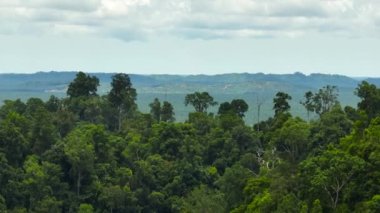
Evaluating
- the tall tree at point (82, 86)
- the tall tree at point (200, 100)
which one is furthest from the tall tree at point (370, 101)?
the tall tree at point (82, 86)

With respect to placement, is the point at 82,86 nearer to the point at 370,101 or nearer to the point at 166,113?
the point at 166,113

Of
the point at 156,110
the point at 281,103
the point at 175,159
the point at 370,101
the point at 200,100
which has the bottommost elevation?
the point at 175,159

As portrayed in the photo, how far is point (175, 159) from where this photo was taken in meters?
62.2

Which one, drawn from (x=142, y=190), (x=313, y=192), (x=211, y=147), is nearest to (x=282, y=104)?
(x=211, y=147)

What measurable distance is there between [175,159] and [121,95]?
1520 cm

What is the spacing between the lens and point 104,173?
2322 inches

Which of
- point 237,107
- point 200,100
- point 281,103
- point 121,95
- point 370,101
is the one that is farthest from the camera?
point 200,100

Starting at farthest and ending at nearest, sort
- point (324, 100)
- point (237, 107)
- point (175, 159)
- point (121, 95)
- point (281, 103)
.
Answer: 1. point (121, 95)
2. point (324, 100)
3. point (237, 107)
4. point (281, 103)
5. point (175, 159)

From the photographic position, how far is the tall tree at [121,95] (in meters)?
74.4

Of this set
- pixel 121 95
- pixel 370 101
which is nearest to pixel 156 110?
pixel 121 95

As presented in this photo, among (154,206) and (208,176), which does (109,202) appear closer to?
(154,206)

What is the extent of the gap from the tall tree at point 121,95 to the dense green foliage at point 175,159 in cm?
239

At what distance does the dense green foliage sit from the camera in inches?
1606

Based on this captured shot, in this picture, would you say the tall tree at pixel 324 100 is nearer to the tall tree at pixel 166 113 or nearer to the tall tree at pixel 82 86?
the tall tree at pixel 166 113
